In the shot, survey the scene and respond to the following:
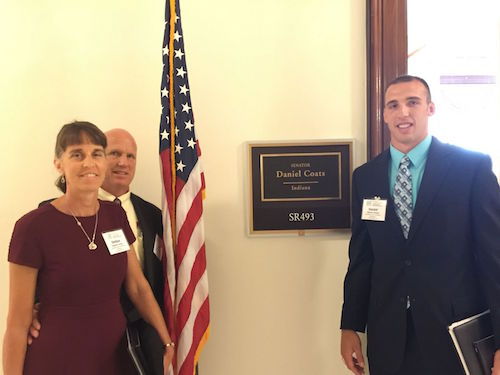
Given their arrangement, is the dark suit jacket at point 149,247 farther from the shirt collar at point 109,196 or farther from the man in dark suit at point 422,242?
the man in dark suit at point 422,242

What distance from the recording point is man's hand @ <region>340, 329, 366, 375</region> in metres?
1.84

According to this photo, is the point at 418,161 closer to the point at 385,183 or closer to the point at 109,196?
the point at 385,183

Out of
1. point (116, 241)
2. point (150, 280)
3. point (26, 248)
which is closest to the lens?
point (26, 248)

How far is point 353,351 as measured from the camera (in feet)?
6.06

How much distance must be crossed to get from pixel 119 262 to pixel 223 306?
0.84 m

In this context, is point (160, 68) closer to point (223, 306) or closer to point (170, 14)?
point (170, 14)

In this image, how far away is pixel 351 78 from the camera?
84.8 inches

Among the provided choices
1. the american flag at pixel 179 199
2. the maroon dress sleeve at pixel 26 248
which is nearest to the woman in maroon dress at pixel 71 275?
the maroon dress sleeve at pixel 26 248

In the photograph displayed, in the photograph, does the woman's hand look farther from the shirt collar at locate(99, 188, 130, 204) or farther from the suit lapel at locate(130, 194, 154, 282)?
the shirt collar at locate(99, 188, 130, 204)

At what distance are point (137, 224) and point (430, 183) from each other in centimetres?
123

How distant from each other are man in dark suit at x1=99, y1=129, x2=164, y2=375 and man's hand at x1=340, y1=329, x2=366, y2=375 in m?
0.81

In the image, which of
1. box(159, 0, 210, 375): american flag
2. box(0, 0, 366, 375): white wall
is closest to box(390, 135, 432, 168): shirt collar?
box(0, 0, 366, 375): white wall

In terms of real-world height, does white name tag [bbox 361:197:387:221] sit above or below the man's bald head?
below

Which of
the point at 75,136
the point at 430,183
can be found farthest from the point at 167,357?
the point at 430,183
